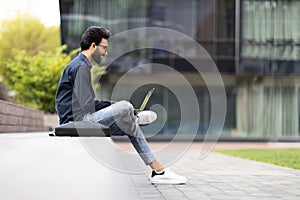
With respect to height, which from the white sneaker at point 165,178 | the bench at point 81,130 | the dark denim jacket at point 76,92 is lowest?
the white sneaker at point 165,178

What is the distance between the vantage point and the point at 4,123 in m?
4.62

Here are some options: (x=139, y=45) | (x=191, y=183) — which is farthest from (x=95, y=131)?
(x=139, y=45)

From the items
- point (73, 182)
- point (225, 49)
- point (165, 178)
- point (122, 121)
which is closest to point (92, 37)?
point (122, 121)

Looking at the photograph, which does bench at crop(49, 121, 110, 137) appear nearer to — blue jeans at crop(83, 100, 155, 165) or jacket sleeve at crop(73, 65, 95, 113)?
jacket sleeve at crop(73, 65, 95, 113)

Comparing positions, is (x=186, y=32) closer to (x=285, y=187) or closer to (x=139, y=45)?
(x=139, y=45)

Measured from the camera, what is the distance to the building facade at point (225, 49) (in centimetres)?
2717

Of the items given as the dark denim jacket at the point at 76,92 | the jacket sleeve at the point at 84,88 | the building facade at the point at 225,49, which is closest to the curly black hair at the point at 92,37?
the dark denim jacket at the point at 76,92

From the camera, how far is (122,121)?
17.1ft

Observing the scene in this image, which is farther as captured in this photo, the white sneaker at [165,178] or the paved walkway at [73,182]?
the white sneaker at [165,178]

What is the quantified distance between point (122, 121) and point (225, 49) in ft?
74.8

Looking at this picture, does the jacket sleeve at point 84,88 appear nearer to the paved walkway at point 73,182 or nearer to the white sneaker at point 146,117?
the paved walkway at point 73,182

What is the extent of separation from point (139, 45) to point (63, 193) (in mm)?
22866

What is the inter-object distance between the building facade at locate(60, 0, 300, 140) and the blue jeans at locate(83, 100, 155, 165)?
2084cm

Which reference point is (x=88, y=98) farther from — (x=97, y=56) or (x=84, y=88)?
(x=97, y=56)
